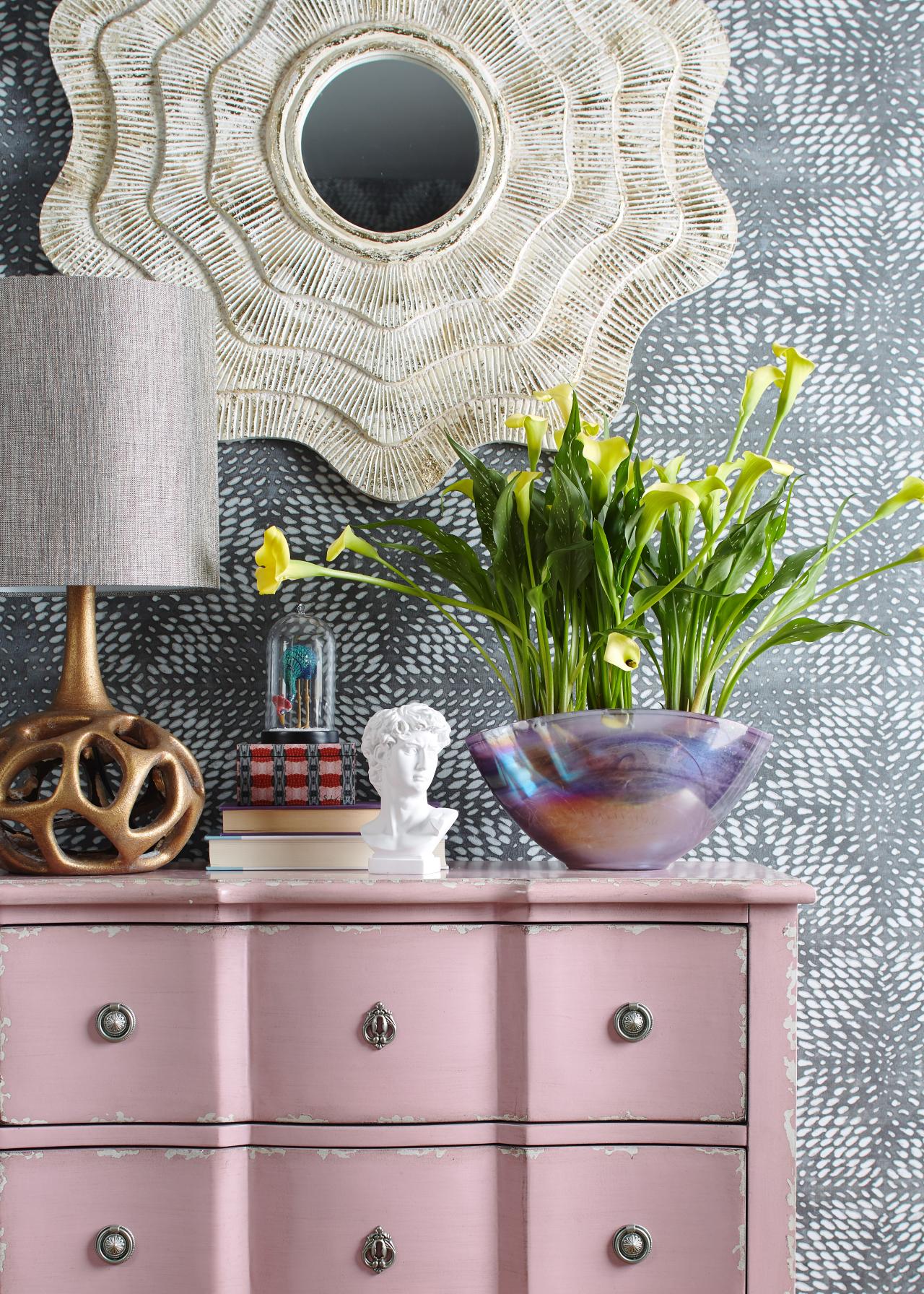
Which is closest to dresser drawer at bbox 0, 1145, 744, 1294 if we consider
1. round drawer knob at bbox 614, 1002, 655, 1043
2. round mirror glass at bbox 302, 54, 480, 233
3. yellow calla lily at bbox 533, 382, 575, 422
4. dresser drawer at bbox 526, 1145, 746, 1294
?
dresser drawer at bbox 526, 1145, 746, 1294

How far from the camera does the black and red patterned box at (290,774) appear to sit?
134 centimetres

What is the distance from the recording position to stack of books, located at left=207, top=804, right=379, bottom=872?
1.29 metres

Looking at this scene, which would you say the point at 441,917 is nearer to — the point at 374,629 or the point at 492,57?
the point at 374,629

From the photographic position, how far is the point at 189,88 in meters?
1.59

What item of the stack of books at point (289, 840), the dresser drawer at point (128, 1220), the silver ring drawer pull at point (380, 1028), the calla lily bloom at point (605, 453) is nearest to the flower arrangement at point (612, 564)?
the calla lily bloom at point (605, 453)

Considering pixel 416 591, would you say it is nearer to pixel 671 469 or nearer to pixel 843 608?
pixel 671 469

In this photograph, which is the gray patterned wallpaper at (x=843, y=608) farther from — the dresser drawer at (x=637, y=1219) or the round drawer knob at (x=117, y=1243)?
the round drawer knob at (x=117, y=1243)

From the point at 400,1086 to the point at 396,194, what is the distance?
3.95ft

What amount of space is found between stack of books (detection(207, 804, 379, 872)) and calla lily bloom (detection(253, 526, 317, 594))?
0.27m

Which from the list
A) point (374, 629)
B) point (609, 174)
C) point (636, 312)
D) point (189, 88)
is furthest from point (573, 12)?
point (374, 629)

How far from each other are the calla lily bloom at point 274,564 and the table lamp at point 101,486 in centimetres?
8

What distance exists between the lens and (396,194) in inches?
62.8

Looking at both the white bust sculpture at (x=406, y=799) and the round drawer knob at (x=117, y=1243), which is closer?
the round drawer knob at (x=117, y=1243)

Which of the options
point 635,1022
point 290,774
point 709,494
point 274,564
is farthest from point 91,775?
point 709,494
